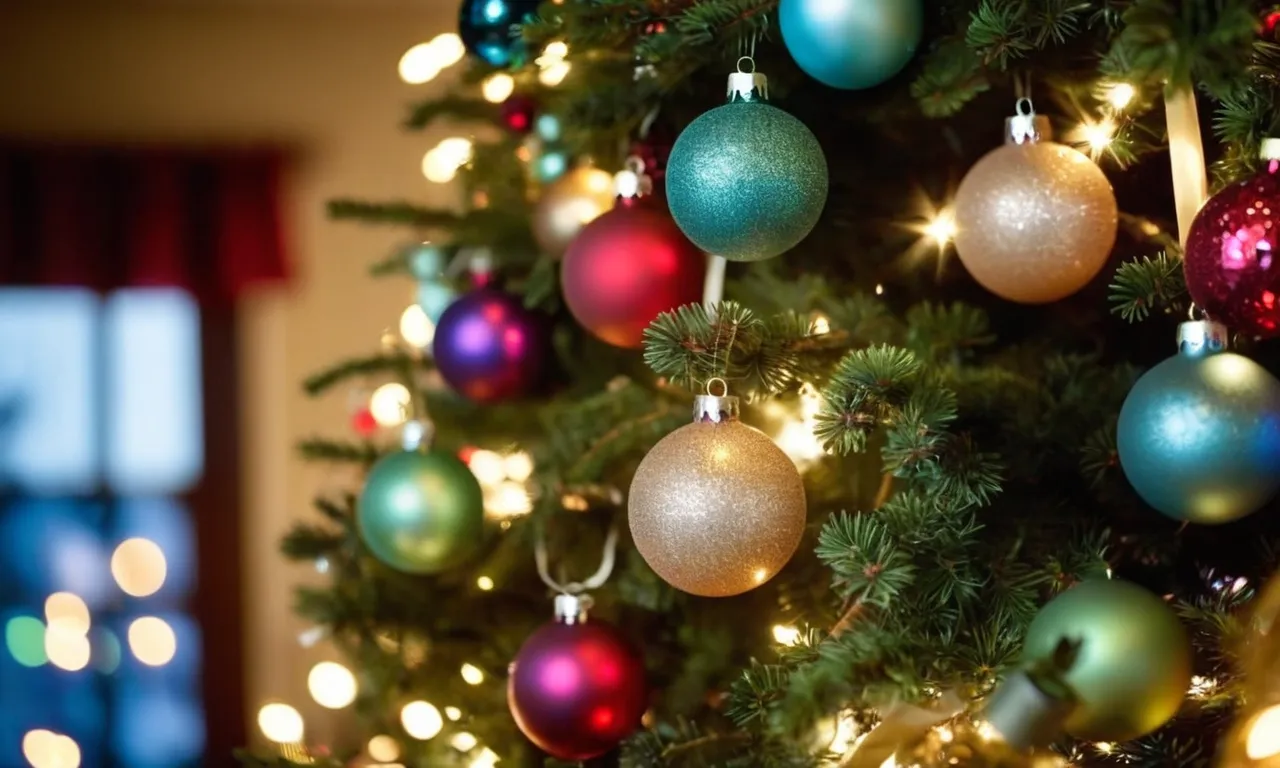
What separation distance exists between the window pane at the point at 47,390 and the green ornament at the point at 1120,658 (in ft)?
7.43

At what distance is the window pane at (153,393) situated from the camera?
2307mm

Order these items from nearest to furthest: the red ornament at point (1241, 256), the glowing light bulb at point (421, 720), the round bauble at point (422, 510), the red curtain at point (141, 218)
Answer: the red ornament at point (1241, 256) → the round bauble at point (422, 510) → the glowing light bulb at point (421, 720) → the red curtain at point (141, 218)

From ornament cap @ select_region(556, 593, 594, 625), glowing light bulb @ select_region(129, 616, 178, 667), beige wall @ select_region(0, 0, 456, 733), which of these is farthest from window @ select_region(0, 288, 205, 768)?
ornament cap @ select_region(556, 593, 594, 625)

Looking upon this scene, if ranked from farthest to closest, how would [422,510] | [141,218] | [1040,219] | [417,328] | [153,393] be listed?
[153,393] → [141,218] → [417,328] → [422,510] → [1040,219]

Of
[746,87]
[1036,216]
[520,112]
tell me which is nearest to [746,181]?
[746,87]

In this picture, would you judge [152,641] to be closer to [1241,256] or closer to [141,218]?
[141,218]

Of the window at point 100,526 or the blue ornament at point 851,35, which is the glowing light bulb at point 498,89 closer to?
the blue ornament at point 851,35

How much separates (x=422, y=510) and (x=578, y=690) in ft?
0.61

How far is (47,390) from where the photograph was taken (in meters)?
2.27

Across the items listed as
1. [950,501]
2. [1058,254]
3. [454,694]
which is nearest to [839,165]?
[1058,254]

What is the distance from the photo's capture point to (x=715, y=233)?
50cm

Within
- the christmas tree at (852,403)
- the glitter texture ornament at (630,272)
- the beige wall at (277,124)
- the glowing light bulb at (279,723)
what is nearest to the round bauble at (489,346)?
the christmas tree at (852,403)

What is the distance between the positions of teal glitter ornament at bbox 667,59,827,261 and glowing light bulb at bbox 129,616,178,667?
211 cm

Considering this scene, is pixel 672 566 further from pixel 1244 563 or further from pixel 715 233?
pixel 1244 563
